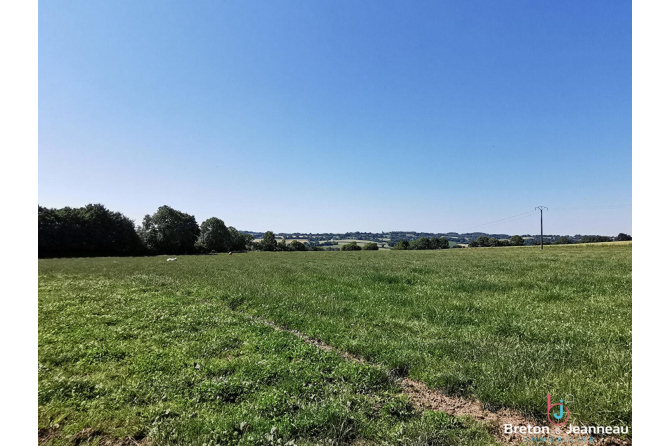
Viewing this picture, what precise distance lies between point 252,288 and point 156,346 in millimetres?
8567

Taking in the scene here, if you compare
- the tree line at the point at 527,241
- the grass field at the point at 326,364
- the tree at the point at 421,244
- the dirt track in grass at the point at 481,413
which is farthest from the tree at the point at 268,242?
the dirt track in grass at the point at 481,413

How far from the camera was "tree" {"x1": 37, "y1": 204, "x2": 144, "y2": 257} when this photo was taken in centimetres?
6512

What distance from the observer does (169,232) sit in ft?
296

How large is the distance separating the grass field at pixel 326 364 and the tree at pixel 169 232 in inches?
3329

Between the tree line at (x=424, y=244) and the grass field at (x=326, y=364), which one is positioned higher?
the grass field at (x=326, y=364)

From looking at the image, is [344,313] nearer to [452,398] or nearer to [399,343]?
[399,343]

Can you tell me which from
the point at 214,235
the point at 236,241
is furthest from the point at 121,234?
the point at 236,241

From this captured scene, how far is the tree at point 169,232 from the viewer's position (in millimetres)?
86938

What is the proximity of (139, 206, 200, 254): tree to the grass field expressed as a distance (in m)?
84.6

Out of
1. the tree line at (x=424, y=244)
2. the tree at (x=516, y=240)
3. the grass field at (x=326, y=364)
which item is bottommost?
the tree line at (x=424, y=244)

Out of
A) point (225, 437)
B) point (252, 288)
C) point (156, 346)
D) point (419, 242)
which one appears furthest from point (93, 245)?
point (419, 242)

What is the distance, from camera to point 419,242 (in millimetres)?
123188

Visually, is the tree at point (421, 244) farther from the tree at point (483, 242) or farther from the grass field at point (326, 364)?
the grass field at point (326, 364)

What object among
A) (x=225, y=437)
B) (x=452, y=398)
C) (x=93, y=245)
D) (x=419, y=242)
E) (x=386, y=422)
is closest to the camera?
(x=225, y=437)
